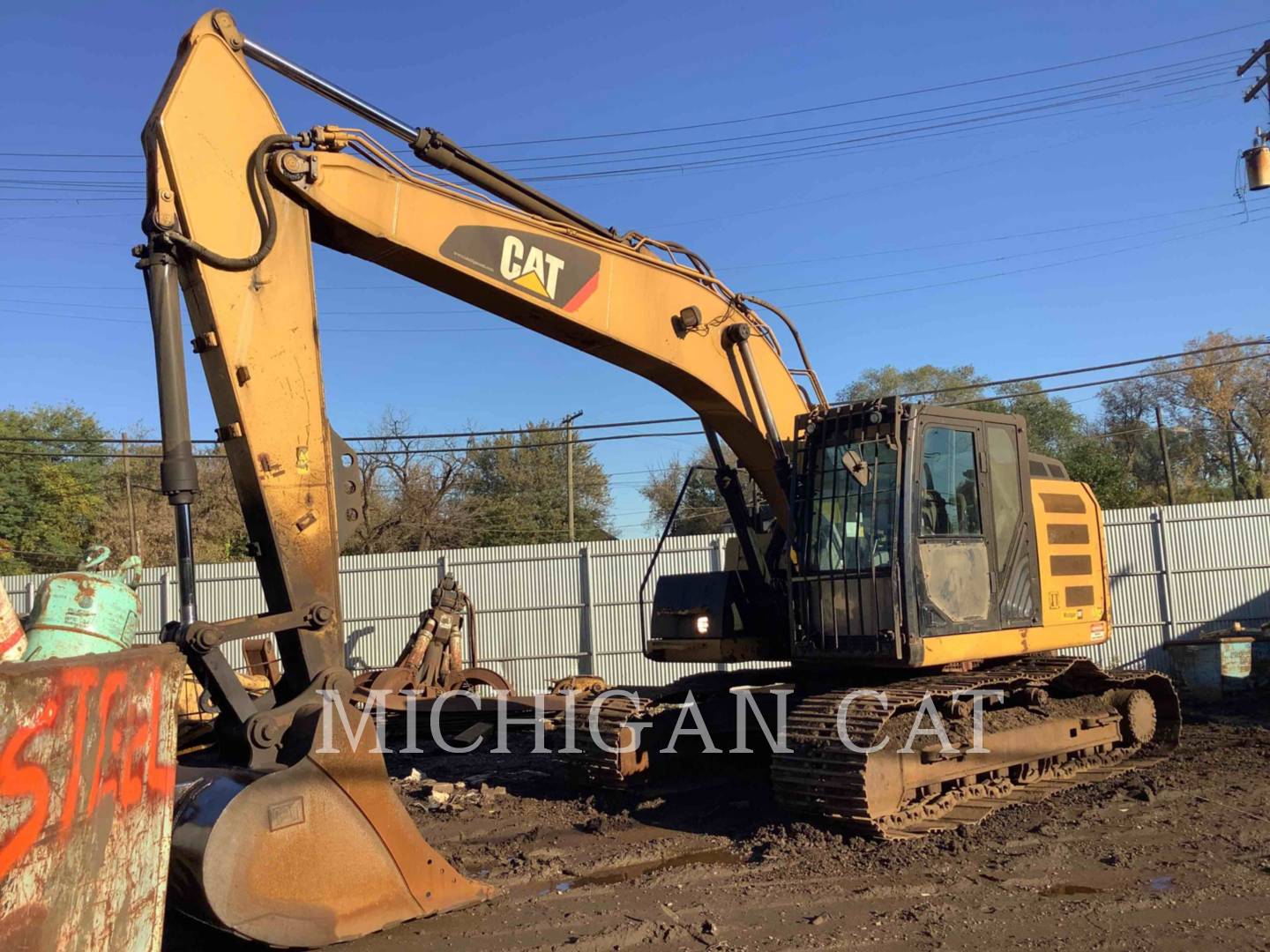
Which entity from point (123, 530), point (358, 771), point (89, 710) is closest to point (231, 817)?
point (358, 771)

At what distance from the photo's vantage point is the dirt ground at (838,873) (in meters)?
4.88

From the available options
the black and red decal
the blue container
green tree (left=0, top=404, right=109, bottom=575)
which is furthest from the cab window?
green tree (left=0, top=404, right=109, bottom=575)

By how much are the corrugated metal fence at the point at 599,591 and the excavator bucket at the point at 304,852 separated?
12.3m

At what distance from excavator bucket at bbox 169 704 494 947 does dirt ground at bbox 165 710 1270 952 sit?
0.29 meters

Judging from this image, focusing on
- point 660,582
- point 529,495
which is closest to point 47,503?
point 529,495

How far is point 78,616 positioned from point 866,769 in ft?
14.0

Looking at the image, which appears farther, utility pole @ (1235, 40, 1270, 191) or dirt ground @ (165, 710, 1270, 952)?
utility pole @ (1235, 40, 1270, 191)

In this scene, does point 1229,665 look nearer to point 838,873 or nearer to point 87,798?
point 838,873

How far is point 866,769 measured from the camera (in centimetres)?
612

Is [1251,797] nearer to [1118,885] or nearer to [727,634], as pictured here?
[1118,885]

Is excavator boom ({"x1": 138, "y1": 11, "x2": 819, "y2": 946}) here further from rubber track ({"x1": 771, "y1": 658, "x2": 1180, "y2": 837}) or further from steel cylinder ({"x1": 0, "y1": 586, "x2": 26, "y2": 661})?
rubber track ({"x1": 771, "y1": 658, "x2": 1180, "y2": 837})

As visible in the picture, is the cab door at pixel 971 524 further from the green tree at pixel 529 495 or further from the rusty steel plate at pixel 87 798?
the green tree at pixel 529 495

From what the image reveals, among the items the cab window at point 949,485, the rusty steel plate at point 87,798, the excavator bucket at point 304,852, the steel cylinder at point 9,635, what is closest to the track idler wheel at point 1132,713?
the cab window at point 949,485

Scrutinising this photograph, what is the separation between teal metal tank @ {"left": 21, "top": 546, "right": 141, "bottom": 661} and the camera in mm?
3949
